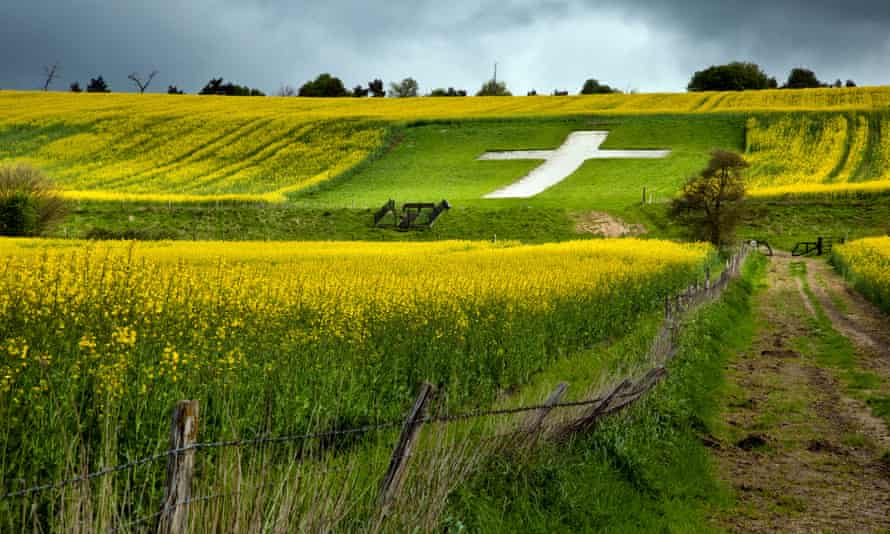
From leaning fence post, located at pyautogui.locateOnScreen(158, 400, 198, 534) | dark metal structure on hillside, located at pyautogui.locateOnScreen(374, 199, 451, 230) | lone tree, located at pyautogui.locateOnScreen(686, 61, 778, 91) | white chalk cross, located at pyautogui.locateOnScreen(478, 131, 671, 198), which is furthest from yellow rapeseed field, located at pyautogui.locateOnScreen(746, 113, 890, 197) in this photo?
lone tree, located at pyautogui.locateOnScreen(686, 61, 778, 91)

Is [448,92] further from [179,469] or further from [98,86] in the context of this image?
[179,469]

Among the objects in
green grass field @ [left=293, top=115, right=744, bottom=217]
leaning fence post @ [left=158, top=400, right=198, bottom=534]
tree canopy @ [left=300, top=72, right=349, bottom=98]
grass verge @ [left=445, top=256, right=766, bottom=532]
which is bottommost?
grass verge @ [left=445, top=256, right=766, bottom=532]

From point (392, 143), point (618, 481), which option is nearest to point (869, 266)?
point (618, 481)

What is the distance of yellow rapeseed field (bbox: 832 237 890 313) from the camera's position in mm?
25609

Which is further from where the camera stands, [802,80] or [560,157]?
[802,80]

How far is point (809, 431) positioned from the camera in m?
11.9

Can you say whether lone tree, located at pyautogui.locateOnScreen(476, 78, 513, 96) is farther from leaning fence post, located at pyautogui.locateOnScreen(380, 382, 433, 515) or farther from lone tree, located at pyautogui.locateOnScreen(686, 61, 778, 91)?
leaning fence post, located at pyautogui.locateOnScreen(380, 382, 433, 515)

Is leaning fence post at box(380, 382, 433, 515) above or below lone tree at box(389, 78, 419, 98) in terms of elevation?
below

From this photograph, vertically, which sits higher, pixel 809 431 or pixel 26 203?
pixel 26 203

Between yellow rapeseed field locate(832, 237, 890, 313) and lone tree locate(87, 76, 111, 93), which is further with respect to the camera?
lone tree locate(87, 76, 111, 93)

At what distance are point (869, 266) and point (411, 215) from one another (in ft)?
82.1

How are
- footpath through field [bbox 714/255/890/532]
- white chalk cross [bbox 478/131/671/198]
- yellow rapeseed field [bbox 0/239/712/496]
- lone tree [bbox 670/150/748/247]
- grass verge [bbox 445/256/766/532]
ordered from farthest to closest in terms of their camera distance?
white chalk cross [bbox 478/131/671/198] < lone tree [bbox 670/150/748/247] < footpath through field [bbox 714/255/890/532] < grass verge [bbox 445/256/766/532] < yellow rapeseed field [bbox 0/239/712/496]

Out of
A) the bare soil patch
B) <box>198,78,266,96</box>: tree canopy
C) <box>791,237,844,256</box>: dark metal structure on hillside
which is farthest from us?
<box>198,78,266,96</box>: tree canopy

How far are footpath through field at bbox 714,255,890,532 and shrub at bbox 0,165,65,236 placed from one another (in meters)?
32.5
